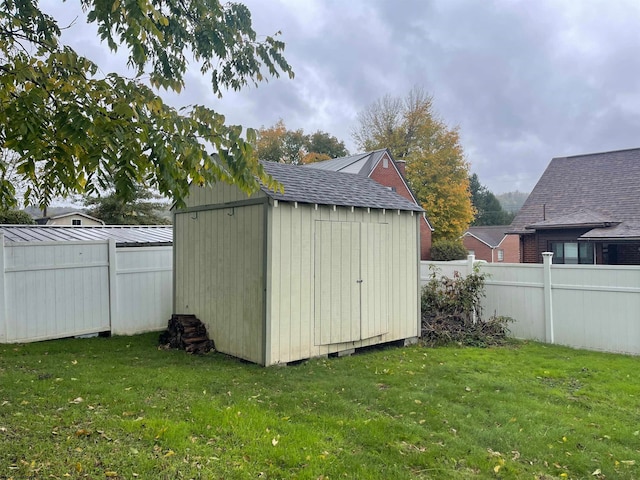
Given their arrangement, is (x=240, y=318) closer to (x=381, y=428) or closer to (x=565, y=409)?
(x=381, y=428)

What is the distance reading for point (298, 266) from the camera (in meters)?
6.02

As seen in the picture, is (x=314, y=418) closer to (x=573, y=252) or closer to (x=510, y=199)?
(x=573, y=252)

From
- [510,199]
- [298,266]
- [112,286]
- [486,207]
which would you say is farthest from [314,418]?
[510,199]

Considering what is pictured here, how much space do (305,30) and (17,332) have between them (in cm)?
649

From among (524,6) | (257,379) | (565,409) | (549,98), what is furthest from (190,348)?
(549,98)

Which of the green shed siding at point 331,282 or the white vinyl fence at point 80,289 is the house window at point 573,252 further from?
the white vinyl fence at point 80,289

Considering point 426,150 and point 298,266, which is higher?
point 426,150

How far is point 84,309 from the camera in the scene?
7.23 meters

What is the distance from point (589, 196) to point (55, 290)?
15.6 meters

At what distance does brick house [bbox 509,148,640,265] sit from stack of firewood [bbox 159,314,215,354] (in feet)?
36.9

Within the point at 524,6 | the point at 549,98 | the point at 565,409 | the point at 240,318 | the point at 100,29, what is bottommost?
the point at 565,409

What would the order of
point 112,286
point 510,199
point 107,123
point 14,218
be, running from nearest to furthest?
point 107,123, point 112,286, point 14,218, point 510,199

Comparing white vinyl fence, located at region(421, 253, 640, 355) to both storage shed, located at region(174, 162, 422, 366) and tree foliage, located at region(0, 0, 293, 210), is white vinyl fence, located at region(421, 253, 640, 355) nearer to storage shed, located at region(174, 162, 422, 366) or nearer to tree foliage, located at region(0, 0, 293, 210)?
storage shed, located at region(174, 162, 422, 366)

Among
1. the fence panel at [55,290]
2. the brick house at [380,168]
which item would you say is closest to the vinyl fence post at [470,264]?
the fence panel at [55,290]
